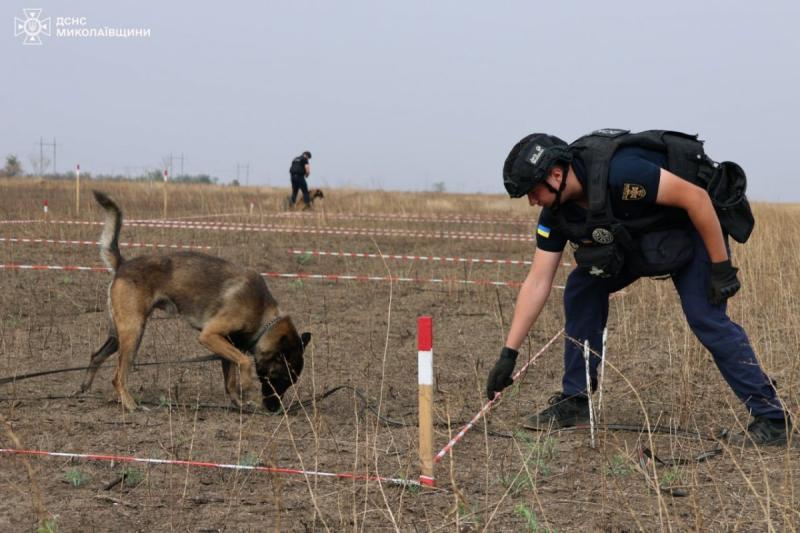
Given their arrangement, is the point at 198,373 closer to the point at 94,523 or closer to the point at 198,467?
the point at 198,467

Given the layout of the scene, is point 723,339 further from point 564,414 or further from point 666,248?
point 564,414

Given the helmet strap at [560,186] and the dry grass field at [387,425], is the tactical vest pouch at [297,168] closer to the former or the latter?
the dry grass field at [387,425]

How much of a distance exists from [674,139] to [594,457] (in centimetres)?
163

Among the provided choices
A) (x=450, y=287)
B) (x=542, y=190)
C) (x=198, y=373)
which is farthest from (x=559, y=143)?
(x=450, y=287)

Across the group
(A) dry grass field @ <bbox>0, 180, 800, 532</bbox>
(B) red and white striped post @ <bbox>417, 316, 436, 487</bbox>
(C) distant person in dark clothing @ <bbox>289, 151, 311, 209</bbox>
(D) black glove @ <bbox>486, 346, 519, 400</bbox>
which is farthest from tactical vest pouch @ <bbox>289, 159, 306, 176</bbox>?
(B) red and white striped post @ <bbox>417, 316, 436, 487</bbox>

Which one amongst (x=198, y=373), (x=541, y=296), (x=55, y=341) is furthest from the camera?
(x=55, y=341)

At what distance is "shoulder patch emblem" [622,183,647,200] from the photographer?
4336 mm

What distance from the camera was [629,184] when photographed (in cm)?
434

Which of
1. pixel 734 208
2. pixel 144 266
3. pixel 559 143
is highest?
pixel 559 143

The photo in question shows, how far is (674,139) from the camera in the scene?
15.1 ft

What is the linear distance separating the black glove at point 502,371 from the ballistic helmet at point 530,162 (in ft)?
2.71

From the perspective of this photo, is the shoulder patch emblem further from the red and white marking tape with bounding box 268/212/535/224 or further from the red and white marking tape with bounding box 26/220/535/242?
the red and white marking tape with bounding box 268/212/535/224

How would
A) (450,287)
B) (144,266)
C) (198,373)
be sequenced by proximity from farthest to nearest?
(450,287) < (198,373) < (144,266)

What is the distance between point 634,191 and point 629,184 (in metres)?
0.04
